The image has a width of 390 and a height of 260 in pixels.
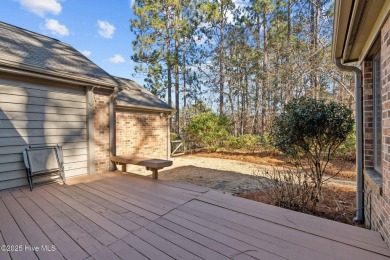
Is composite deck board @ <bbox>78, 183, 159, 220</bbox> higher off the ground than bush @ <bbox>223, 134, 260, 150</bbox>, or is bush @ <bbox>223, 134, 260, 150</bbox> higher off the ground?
bush @ <bbox>223, 134, 260, 150</bbox>

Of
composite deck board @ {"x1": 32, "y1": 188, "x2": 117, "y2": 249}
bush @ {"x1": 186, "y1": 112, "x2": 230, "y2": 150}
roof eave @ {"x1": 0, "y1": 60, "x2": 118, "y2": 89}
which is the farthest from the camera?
bush @ {"x1": 186, "y1": 112, "x2": 230, "y2": 150}

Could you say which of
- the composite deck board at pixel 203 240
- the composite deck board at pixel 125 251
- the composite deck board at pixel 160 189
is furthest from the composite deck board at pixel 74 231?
the composite deck board at pixel 160 189

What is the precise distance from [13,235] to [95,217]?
759mm

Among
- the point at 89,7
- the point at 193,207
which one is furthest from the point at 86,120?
the point at 89,7

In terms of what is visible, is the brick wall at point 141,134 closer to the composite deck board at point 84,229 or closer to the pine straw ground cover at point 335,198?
the pine straw ground cover at point 335,198

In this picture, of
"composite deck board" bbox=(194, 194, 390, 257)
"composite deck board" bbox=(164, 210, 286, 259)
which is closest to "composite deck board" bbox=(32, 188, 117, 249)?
"composite deck board" bbox=(164, 210, 286, 259)

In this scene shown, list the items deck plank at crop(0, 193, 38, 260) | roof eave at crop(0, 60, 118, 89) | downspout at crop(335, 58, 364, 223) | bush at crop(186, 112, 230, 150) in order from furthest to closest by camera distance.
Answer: bush at crop(186, 112, 230, 150)
roof eave at crop(0, 60, 118, 89)
downspout at crop(335, 58, 364, 223)
deck plank at crop(0, 193, 38, 260)

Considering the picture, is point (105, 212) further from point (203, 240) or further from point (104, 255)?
point (203, 240)

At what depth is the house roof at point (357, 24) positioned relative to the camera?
1800 mm

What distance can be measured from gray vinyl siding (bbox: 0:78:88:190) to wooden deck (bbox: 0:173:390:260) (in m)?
0.63

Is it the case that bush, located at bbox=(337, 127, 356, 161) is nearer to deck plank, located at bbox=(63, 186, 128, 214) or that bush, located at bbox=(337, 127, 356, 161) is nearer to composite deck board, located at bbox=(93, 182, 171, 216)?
composite deck board, located at bbox=(93, 182, 171, 216)

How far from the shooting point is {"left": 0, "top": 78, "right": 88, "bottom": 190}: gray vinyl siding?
3580mm

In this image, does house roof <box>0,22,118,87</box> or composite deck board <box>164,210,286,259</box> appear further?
house roof <box>0,22,118,87</box>

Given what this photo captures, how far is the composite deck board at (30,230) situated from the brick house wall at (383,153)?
2.84 m
